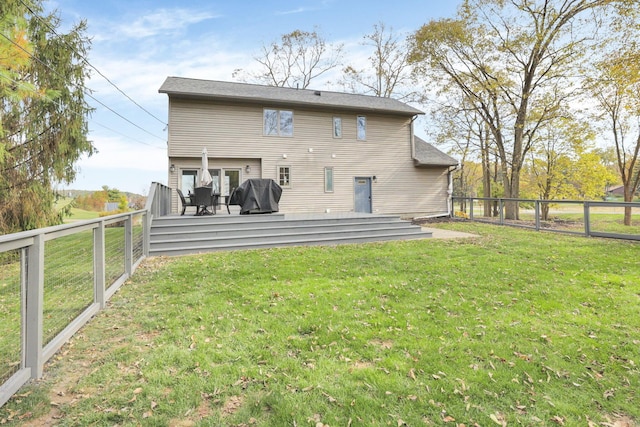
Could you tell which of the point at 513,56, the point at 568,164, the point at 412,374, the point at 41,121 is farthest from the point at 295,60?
the point at 412,374

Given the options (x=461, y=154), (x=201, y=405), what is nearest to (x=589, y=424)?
(x=201, y=405)

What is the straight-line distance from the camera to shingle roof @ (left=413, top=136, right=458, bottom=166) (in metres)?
15.4

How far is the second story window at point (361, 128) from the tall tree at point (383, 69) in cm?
773

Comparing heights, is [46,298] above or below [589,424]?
above

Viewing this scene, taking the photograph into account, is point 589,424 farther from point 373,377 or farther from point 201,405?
point 201,405

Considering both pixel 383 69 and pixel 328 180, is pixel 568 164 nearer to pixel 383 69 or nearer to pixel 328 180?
pixel 383 69

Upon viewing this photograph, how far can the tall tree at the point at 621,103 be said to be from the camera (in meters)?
10.8

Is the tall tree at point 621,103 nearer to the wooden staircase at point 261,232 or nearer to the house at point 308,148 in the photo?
the house at point 308,148

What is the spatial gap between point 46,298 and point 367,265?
464 cm

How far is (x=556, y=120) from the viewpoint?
A: 16.4 m

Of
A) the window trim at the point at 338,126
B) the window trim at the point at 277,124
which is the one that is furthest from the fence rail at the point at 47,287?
the window trim at the point at 338,126

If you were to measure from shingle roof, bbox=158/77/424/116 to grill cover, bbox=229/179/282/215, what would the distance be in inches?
188

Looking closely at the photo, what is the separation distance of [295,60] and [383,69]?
6.12 metres

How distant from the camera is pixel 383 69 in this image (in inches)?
848
